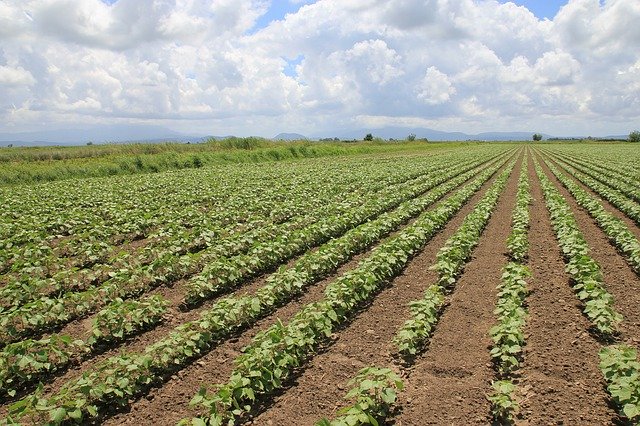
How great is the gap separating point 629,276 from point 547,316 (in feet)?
11.0

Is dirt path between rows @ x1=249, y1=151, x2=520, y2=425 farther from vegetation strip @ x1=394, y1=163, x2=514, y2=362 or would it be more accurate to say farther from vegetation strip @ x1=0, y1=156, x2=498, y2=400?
vegetation strip @ x1=0, y1=156, x2=498, y2=400

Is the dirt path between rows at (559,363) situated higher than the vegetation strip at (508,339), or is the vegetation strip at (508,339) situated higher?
the vegetation strip at (508,339)

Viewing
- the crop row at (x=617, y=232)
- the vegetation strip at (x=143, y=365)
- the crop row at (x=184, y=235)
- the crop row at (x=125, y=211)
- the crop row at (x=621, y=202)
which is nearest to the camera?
the vegetation strip at (x=143, y=365)

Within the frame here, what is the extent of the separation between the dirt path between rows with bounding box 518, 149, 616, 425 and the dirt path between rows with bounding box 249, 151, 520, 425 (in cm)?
83

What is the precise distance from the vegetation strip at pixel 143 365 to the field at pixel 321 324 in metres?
0.03

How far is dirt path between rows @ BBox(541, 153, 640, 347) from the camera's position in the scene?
6.79 meters

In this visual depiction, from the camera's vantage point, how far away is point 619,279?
29.3 ft

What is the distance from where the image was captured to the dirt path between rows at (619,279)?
6789 mm

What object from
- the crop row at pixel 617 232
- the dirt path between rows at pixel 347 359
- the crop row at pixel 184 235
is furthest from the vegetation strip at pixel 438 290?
the crop row at pixel 184 235

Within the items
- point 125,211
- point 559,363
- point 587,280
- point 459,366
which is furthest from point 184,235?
point 587,280

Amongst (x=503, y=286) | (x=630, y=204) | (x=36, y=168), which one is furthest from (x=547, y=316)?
(x=36, y=168)

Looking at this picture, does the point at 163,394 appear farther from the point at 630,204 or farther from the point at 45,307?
the point at 630,204

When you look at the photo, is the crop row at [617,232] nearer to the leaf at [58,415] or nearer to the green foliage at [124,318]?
the green foliage at [124,318]

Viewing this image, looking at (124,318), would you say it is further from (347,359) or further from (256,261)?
(347,359)
